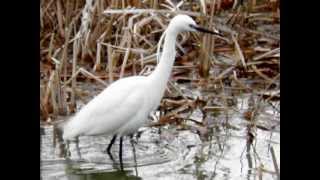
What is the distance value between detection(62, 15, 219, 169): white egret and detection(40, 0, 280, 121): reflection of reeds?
1.70 ft

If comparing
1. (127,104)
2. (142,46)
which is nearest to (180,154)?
(127,104)

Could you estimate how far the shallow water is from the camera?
160 inches

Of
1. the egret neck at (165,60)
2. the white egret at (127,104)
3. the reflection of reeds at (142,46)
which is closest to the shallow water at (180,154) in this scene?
the white egret at (127,104)

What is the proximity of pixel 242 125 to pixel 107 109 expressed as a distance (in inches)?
32.0

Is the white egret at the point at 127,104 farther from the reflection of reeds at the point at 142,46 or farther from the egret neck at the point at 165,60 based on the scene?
the reflection of reeds at the point at 142,46

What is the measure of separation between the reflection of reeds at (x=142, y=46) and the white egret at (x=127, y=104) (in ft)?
1.70

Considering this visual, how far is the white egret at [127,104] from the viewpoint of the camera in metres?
4.16

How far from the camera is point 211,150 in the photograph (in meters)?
4.36

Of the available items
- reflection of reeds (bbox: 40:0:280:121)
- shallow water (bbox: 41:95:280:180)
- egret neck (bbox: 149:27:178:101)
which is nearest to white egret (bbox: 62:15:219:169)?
egret neck (bbox: 149:27:178:101)

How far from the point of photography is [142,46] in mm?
5004

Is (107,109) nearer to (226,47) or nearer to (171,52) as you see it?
(171,52)

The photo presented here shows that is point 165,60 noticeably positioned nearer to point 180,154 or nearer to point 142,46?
point 180,154

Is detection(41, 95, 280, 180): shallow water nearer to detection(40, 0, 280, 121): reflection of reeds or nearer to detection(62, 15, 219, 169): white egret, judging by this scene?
detection(62, 15, 219, 169): white egret
